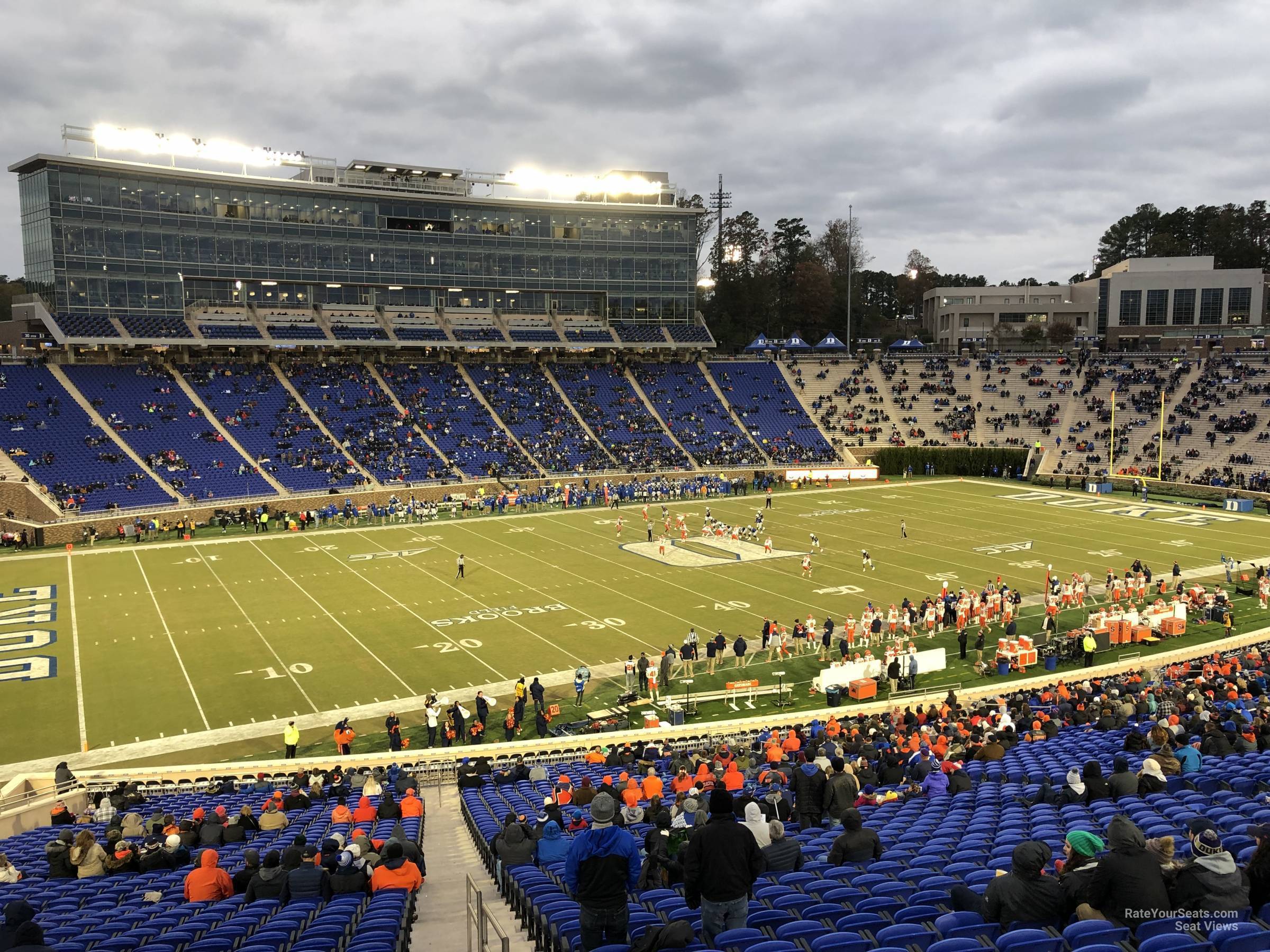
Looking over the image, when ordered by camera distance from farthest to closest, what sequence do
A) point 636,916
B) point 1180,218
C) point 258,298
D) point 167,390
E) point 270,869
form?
point 1180,218 → point 258,298 → point 167,390 → point 270,869 → point 636,916

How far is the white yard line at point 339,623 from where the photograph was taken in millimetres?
24203

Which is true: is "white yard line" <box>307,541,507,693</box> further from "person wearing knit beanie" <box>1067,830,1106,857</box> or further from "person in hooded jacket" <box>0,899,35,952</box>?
"person wearing knit beanie" <box>1067,830,1106,857</box>

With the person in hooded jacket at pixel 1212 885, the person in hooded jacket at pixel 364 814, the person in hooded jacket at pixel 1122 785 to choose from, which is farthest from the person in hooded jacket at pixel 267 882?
the person in hooded jacket at pixel 1122 785

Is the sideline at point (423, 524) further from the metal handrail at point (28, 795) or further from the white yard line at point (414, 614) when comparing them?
the metal handrail at point (28, 795)

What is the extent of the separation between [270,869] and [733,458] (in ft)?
187

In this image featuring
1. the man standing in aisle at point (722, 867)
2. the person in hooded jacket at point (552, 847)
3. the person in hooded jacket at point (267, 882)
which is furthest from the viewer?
the person in hooded jacket at point (552, 847)

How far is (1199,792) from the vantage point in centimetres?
997

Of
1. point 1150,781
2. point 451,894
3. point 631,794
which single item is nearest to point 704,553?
point 631,794

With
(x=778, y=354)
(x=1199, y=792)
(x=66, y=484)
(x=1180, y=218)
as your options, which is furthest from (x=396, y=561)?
(x=1180, y=218)

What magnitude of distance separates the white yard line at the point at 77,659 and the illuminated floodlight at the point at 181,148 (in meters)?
32.7

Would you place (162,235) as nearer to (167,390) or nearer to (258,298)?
(258,298)

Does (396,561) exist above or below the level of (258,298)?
below

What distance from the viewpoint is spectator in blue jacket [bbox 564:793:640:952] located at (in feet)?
20.4

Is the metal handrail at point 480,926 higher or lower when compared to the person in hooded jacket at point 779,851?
lower
